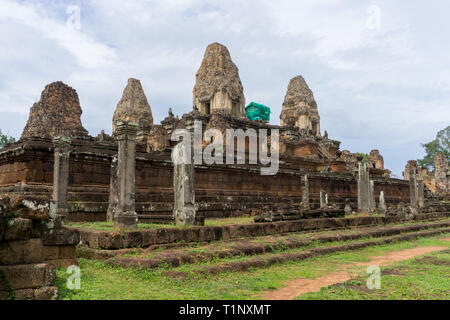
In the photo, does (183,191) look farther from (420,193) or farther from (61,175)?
(420,193)

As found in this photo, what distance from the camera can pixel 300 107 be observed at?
5128 cm

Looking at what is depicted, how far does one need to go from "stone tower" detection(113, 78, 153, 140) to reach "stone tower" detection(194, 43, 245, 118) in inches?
212

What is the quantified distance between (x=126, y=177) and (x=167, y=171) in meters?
6.75

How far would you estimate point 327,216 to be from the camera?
12.8 meters

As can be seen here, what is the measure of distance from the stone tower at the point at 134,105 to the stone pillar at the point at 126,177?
31493 millimetres

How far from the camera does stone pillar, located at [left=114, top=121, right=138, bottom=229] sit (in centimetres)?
743

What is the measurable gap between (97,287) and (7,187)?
8220 mm

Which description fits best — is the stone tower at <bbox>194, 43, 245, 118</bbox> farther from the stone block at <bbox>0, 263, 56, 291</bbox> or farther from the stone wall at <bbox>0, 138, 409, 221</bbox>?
the stone block at <bbox>0, 263, 56, 291</bbox>

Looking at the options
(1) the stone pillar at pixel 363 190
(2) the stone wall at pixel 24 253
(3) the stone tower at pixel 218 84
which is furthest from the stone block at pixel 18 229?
(3) the stone tower at pixel 218 84

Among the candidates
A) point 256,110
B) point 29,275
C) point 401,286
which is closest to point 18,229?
point 29,275

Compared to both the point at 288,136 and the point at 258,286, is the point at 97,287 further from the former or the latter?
the point at 288,136

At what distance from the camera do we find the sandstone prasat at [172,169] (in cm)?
915
